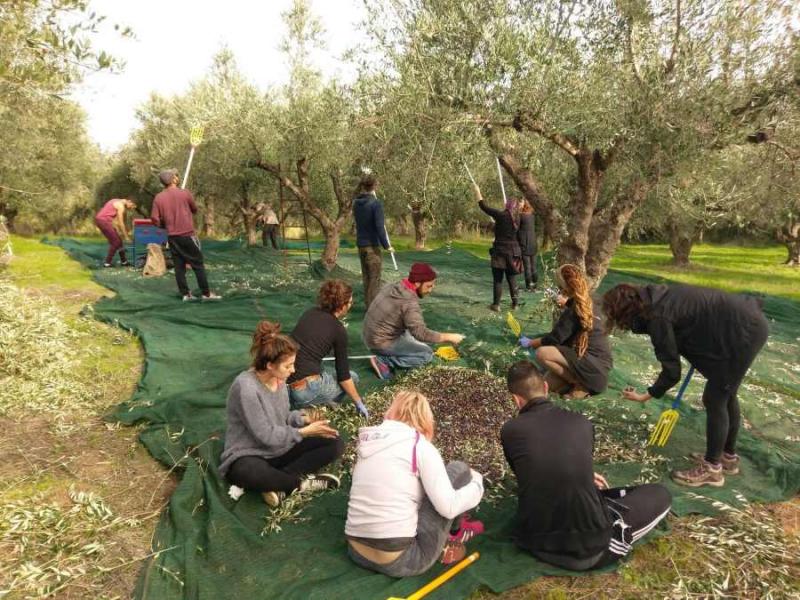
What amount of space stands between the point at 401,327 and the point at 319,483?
2.37 m

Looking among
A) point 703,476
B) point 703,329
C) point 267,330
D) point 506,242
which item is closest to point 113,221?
point 506,242

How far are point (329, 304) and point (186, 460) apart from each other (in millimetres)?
1811

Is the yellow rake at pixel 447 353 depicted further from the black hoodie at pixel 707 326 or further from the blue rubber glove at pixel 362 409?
the black hoodie at pixel 707 326

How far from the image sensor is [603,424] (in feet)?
17.2

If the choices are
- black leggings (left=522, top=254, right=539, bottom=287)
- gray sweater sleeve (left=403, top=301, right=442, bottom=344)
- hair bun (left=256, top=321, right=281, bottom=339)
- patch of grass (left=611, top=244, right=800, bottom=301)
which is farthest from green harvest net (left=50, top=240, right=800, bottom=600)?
patch of grass (left=611, top=244, right=800, bottom=301)

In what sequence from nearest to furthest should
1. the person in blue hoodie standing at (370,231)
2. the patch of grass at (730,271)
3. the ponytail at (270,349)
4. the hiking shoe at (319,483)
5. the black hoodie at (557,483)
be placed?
the black hoodie at (557,483), the ponytail at (270,349), the hiking shoe at (319,483), the person in blue hoodie standing at (370,231), the patch of grass at (730,271)

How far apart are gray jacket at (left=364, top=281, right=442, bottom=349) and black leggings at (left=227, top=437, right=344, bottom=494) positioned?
1879 millimetres

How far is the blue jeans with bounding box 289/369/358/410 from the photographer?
5.16 metres

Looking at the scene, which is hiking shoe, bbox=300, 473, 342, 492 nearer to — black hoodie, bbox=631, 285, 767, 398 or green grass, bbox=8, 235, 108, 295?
black hoodie, bbox=631, 285, 767, 398

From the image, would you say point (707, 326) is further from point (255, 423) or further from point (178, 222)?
point (178, 222)

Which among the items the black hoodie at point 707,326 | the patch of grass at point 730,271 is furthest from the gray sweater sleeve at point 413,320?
the patch of grass at point 730,271

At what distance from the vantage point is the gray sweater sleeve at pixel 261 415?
379 cm

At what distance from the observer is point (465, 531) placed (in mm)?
Answer: 3414

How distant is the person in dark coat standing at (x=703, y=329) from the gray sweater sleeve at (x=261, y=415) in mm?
2671
